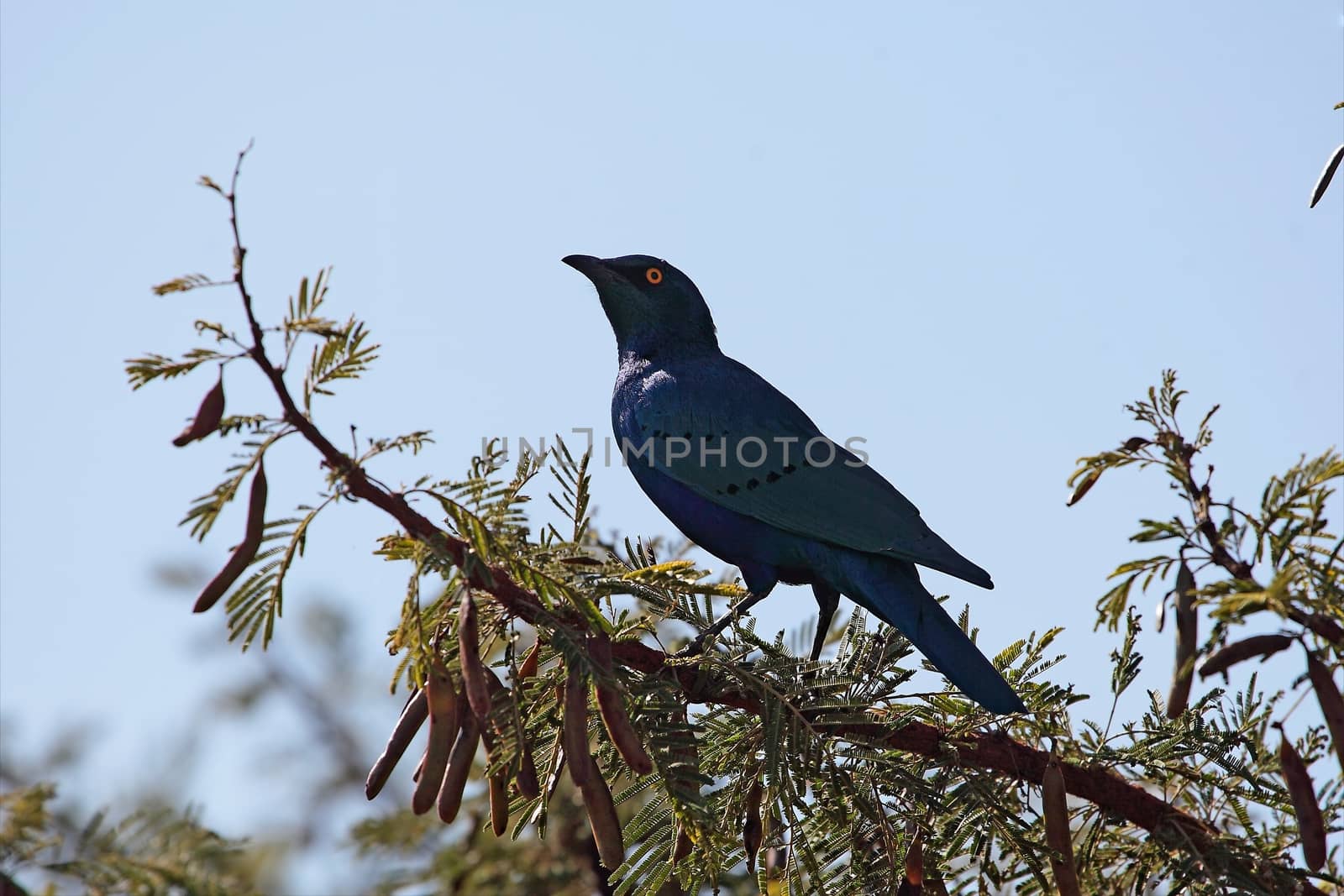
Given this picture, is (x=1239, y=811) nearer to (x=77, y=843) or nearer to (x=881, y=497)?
(x=881, y=497)

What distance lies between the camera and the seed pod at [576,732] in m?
2.54

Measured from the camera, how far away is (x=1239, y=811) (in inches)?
143

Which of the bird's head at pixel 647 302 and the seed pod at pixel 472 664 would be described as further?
the bird's head at pixel 647 302

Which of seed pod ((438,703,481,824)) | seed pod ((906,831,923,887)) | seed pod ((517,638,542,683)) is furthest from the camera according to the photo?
seed pod ((906,831,923,887))

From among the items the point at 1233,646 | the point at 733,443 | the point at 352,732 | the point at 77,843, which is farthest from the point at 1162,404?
the point at 352,732

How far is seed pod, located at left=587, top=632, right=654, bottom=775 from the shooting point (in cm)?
260

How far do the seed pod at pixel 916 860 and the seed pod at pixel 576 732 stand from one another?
3.52ft

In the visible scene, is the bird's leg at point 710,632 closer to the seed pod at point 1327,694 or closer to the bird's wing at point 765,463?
the bird's wing at point 765,463

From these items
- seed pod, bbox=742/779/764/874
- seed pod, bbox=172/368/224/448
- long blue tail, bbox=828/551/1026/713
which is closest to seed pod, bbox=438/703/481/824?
seed pod, bbox=172/368/224/448

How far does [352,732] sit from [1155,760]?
9.93 ft

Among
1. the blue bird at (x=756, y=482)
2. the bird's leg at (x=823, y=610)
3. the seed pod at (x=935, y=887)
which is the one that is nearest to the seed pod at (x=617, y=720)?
the seed pod at (x=935, y=887)

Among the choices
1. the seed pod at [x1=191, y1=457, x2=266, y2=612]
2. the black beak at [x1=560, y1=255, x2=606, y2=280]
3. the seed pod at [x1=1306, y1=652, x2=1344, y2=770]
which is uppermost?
the black beak at [x1=560, y1=255, x2=606, y2=280]

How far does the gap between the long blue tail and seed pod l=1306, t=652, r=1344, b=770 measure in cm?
137

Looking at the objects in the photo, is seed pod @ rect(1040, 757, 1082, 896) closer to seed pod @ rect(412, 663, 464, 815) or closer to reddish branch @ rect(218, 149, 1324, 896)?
reddish branch @ rect(218, 149, 1324, 896)
